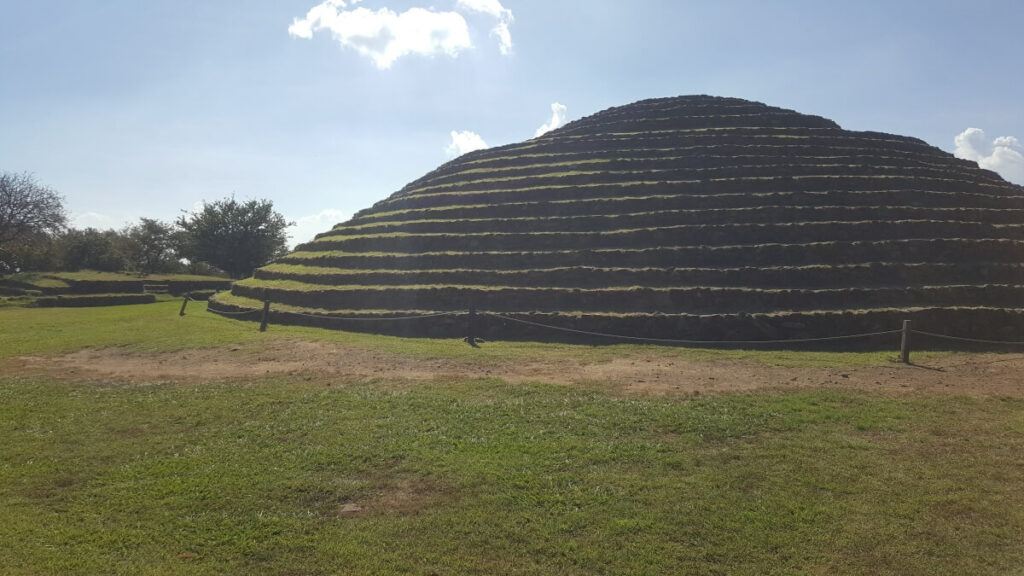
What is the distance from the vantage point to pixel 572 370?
10961 mm

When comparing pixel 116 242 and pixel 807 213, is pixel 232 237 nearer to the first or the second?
pixel 116 242

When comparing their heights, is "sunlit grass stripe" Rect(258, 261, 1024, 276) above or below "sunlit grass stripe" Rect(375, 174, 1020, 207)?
below

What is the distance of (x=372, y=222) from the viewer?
24.5 metres

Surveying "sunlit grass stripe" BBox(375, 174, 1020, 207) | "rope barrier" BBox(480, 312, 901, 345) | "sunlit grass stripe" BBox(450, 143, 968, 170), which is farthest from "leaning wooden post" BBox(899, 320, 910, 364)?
"sunlit grass stripe" BBox(450, 143, 968, 170)

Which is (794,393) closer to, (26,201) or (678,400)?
(678,400)

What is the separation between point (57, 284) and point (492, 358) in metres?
29.6

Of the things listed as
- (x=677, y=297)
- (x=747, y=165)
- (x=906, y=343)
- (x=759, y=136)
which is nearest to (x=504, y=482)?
(x=906, y=343)

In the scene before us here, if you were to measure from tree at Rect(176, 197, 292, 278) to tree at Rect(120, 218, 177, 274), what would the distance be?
438 centimetres

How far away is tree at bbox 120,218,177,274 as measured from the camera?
45625 millimetres

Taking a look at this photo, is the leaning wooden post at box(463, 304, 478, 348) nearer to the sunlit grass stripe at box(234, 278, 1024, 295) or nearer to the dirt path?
the sunlit grass stripe at box(234, 278, 1024, 295)

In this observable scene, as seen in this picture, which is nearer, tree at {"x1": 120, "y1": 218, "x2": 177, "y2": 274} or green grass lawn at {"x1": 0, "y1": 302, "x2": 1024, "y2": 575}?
green grass lawn at {"x1": 0, "y1": 302, "x2": 1024, "y2": 575}

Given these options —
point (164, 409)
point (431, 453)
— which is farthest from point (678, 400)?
point (164, 409)

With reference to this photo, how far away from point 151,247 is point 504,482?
5047 cm

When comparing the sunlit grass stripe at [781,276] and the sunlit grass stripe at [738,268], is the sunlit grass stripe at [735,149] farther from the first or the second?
the sunlit grass stripe at [781,276]
